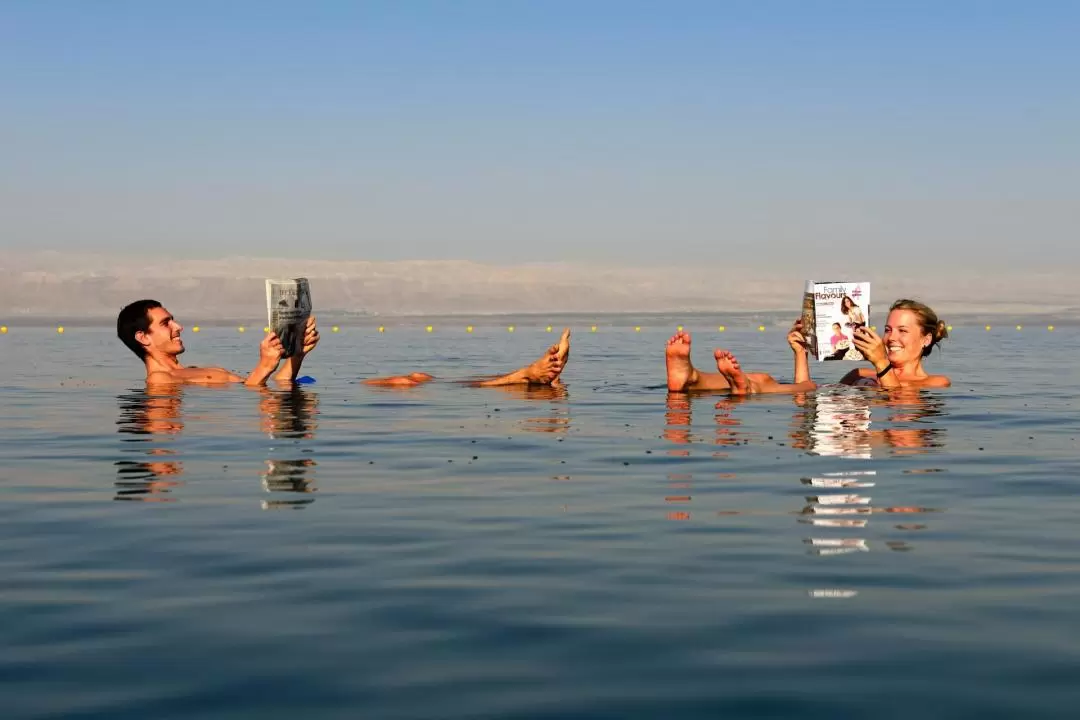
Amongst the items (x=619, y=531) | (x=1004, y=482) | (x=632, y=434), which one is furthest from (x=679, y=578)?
(x=632, y=434)

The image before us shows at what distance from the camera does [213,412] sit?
645 inches

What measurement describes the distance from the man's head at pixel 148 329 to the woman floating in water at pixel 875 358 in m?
6.56

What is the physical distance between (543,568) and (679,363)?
10.2 m

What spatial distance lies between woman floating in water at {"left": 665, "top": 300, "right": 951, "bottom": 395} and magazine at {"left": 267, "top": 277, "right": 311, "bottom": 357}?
4.35 m

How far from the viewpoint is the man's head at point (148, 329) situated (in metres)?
18.7

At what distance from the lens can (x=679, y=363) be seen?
17.1m

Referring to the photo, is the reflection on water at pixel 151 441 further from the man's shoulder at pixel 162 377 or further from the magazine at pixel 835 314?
the magazine at pixel 835 314

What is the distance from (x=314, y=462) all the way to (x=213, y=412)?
504 centimetres

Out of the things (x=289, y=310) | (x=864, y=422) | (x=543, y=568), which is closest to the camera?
(x=543, y=568)

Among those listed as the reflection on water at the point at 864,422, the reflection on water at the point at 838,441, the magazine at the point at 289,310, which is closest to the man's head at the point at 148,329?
the magazine at the point at 289,310

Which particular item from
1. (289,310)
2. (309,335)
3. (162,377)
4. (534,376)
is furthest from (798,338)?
(162,377)

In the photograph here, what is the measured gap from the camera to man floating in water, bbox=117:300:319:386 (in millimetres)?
17984

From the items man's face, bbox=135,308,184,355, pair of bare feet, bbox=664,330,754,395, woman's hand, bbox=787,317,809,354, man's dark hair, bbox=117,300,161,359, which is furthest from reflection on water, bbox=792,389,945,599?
man's dark hair, bbox=117,300,161,359

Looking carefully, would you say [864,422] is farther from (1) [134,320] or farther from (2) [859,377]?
(1) [134,320]
